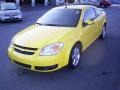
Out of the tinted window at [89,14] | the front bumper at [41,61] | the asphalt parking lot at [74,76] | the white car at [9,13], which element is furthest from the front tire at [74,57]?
the white car at [9,13]

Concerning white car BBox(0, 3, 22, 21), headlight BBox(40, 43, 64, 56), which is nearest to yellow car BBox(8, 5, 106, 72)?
headlight BBox(40, 43, 64, 56)

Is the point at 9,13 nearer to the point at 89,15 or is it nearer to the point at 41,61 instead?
the point at 89,15

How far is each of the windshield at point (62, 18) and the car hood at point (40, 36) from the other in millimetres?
298

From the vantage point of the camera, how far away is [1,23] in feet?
53.4

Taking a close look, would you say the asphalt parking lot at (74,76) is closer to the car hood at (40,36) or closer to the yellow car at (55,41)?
the yellow car at (55,41)

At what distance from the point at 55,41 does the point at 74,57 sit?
2.56 feet

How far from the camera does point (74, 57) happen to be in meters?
6.34

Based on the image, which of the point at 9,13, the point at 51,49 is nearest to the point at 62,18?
the point at 51,49

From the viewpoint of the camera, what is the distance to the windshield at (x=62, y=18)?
22.7 feet

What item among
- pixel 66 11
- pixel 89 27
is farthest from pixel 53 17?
pixel 89 27

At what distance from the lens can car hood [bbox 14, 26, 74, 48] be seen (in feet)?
19.2

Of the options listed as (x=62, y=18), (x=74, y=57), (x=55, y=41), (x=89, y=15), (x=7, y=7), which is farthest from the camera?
(x=7, y=7)

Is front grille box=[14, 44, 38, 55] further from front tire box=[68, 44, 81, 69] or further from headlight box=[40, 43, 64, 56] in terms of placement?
front tire box=[68, 44, 81, 69]

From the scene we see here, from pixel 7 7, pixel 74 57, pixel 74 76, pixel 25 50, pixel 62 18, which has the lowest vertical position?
pixel 74 76
